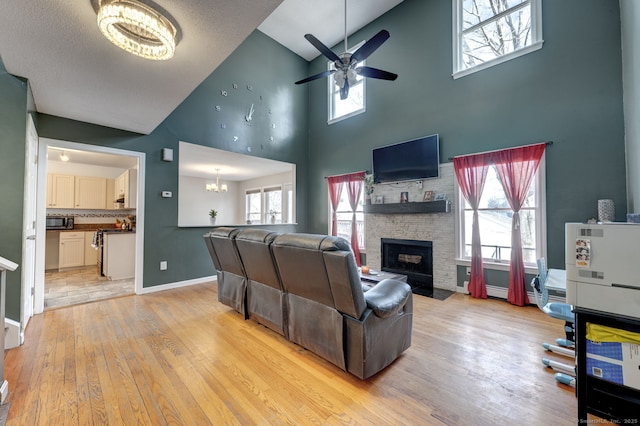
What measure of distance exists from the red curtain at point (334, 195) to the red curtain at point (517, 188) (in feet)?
10.5

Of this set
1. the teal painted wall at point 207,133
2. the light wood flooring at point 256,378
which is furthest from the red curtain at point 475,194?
the teal painted wall at point 207,133

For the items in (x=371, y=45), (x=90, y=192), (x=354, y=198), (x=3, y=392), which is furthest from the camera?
(x=90, y=192)

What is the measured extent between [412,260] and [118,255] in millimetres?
5612

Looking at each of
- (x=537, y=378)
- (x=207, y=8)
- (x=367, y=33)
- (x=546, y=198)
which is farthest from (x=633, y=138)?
(x=367, y=33)

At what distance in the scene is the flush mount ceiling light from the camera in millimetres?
1551

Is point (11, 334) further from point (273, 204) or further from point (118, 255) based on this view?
point (273, 204)

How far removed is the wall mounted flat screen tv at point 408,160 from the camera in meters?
4.54

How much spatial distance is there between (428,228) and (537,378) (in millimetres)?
2855

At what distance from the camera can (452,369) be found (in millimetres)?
2066

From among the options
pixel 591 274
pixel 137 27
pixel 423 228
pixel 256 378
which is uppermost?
pixel 137 27

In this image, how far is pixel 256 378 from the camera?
76.7 inches

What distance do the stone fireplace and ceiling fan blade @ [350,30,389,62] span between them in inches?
90.3

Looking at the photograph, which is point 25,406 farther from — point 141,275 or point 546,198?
point 546,198

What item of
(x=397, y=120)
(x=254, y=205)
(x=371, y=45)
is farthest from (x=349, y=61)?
(x=254, y=205)
